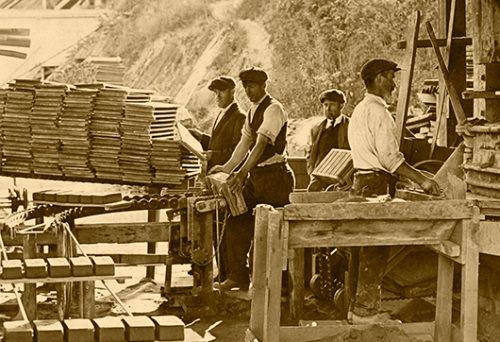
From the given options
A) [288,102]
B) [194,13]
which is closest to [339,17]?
[288,102]

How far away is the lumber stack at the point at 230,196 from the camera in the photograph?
12992mm

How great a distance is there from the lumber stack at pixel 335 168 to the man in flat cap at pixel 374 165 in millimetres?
1549

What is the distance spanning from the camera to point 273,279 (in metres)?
8.42

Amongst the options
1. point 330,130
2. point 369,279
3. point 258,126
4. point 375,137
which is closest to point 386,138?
point 375,137

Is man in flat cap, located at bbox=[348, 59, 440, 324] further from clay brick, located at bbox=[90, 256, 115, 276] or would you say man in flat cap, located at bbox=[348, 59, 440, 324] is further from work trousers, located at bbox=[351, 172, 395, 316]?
clay brick, located at bbox=[90, 256, 115, 276]

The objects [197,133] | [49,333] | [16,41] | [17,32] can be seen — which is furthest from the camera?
[17,32]

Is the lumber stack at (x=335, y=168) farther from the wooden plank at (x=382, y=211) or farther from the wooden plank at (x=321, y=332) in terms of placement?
the wooden plank at (x=382, y=211)

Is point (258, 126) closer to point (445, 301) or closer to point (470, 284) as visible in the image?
point (445, 301)

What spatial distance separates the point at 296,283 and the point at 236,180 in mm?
1279

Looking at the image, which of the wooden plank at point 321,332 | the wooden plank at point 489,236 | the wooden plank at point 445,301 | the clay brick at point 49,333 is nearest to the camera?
the clay brick at point 49,333

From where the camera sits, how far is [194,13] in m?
33.3

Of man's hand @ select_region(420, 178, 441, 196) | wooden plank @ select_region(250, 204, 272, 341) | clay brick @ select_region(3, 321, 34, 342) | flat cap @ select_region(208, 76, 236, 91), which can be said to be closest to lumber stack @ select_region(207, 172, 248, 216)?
flat cap @ select_region(208, 76, 236, 91)

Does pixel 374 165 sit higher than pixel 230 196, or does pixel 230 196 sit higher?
pixel 374 165

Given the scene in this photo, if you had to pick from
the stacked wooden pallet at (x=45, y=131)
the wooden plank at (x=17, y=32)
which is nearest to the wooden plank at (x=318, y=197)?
the stacked wooden pallet at (x=45, y=131)
